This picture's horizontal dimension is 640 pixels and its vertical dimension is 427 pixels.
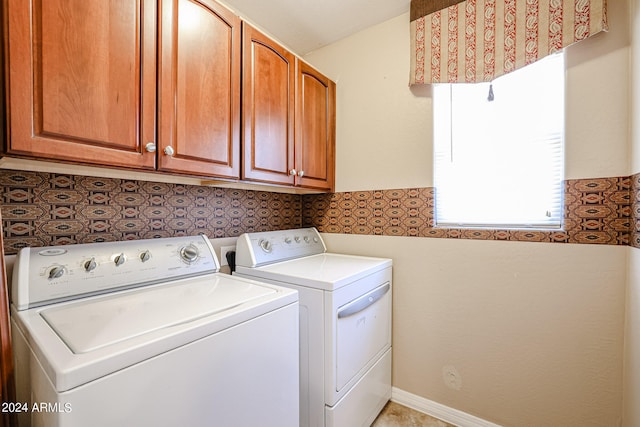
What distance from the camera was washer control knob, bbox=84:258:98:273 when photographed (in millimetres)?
1076

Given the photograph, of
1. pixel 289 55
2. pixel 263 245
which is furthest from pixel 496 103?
pixel 263 245

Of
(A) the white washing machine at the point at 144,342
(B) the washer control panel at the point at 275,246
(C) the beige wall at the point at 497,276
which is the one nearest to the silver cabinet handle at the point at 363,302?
(C) the beige wall at the point at 497,276

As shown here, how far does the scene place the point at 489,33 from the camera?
153 centimetres

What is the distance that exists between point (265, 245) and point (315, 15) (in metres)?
1.50

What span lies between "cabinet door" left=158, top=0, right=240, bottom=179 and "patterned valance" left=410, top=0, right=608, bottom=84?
1.10 metres

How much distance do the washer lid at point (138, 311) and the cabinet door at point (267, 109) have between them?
60 centimetres

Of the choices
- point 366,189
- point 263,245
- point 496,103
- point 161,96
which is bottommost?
point 263,245

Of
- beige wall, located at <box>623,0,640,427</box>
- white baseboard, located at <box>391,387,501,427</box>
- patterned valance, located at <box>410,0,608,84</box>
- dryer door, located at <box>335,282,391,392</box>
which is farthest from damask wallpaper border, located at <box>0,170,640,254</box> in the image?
white baseboard, located at <box>391,387,501,427</box>

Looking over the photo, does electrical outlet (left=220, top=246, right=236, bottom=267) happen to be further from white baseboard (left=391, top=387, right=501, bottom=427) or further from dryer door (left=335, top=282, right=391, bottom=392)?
white baseboard (left=391, top=387, right=501, bottom=427)

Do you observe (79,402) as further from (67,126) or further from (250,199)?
(250,199)

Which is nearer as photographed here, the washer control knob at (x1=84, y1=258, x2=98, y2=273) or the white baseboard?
the washer control knob at (x1=84, y1=258, x2=98, y2=273)

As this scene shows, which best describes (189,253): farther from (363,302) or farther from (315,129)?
(315,129)

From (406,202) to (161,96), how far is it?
143 cm

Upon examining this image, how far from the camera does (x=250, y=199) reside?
195 cm
